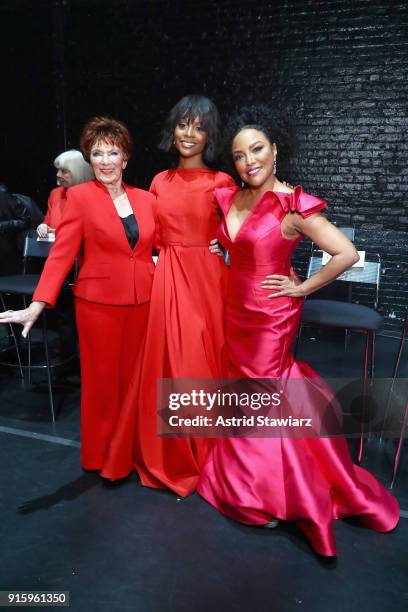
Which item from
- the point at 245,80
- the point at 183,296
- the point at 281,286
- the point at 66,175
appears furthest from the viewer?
the point at 245,80

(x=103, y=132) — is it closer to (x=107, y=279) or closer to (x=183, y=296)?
(x=107, y=279)

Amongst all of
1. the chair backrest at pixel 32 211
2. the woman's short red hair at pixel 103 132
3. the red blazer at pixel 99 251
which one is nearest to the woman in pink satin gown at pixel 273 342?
the red blazer at pixel 99 251

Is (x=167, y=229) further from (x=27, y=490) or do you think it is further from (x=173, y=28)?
(x=173, y=28)

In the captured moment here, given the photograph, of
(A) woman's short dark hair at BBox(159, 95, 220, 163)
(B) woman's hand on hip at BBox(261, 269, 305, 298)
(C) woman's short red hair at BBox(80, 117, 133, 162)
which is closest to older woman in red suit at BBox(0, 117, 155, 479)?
(C) woman's short red hair at BBox(80, 117, 133, 162)

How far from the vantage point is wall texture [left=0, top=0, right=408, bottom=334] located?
187 inches

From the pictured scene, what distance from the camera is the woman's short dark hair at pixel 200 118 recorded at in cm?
212

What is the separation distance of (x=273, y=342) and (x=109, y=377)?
771 mm

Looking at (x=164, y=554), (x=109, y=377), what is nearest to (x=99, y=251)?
(x=109, y=377)

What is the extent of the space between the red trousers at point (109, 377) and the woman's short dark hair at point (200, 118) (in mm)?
724

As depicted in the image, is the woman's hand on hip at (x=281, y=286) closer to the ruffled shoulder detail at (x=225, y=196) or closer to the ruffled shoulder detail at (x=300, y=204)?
the ruffled shoulder detail at (x=300, y=204)

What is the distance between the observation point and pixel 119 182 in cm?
218

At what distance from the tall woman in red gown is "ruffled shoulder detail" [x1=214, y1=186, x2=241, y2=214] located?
6 cm

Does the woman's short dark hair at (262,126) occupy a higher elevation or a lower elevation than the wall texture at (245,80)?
lower

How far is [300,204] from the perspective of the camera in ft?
6.23
